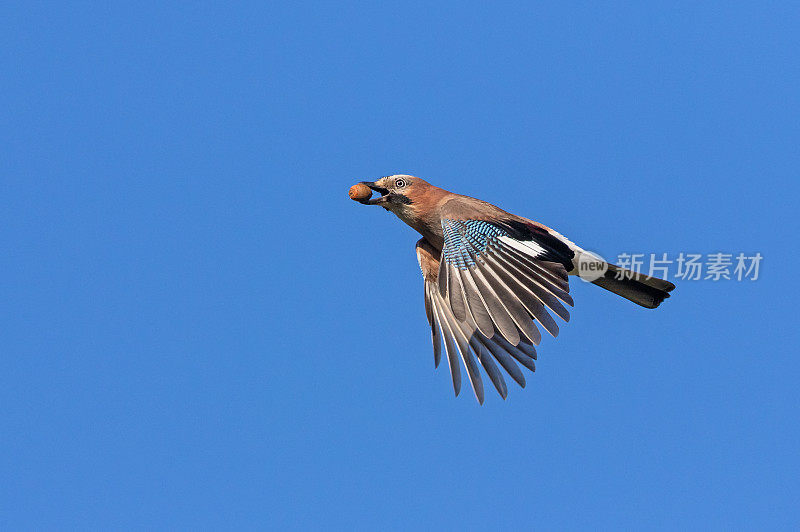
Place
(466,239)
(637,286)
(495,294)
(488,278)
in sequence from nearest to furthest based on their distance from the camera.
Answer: (495,294)
(488,278)
(466,239)
(637,286)

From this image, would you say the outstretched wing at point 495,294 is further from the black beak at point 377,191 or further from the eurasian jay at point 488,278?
the black beak at point 377,191

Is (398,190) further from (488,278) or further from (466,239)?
(488,278)

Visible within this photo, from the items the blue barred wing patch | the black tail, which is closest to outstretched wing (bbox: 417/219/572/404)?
the blue barred wing patch

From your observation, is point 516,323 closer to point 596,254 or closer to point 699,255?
point 596,254

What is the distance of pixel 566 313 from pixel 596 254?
1.64 metres

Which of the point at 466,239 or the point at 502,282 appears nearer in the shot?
the point at 502,282

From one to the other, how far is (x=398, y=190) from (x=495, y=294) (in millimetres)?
2387

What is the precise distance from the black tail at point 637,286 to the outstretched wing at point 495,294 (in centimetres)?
53

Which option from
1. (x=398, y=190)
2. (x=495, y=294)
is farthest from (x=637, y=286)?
(x=398, y=190)

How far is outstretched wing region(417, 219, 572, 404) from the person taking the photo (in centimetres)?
805

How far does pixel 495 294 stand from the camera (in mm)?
8125

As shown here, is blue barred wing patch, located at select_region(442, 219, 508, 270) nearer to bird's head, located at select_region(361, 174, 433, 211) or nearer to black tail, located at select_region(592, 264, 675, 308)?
bird's head, located at select_region(361, 174, 433, 211)

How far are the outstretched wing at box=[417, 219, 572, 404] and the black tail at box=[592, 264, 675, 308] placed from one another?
53cm

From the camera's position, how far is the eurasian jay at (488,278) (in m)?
8.14
